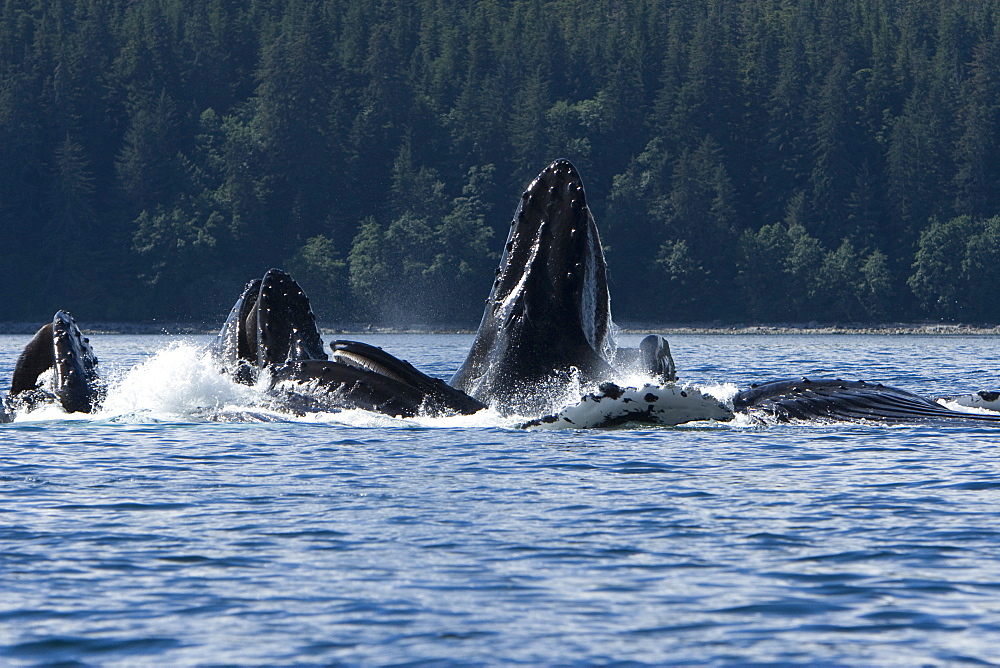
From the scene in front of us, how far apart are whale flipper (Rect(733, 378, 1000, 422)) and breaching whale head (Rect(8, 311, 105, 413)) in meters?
7.35

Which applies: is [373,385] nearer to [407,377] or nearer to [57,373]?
[407,377]

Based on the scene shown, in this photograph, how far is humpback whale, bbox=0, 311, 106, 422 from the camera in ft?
55.2

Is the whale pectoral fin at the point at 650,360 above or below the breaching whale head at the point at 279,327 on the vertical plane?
below

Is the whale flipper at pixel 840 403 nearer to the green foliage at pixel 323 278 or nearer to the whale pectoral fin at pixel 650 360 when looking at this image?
the whale pectoral fin at pixel 650 360

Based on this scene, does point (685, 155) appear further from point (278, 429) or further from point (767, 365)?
point (278, 429)

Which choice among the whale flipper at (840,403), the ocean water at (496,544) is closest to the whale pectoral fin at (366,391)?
the ocean water at (496,544)

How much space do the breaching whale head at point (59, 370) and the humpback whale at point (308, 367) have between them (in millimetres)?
1672

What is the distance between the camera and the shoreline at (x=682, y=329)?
355 feet

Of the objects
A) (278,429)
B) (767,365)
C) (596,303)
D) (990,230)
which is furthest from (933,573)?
(990,230)

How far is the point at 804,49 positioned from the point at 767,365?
317 ft

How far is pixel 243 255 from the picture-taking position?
124062mm

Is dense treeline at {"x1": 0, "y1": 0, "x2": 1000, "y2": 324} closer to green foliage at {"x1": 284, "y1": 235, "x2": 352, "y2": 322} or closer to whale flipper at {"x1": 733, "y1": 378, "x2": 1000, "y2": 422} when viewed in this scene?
green foliage at {"x1": 284, "y1": 235, "x2": 352, "y2": 322}

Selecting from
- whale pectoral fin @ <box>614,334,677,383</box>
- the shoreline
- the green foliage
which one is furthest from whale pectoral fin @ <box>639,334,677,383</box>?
the green foliage

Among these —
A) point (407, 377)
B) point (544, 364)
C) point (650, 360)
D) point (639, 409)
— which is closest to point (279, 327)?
point (407, 377)
